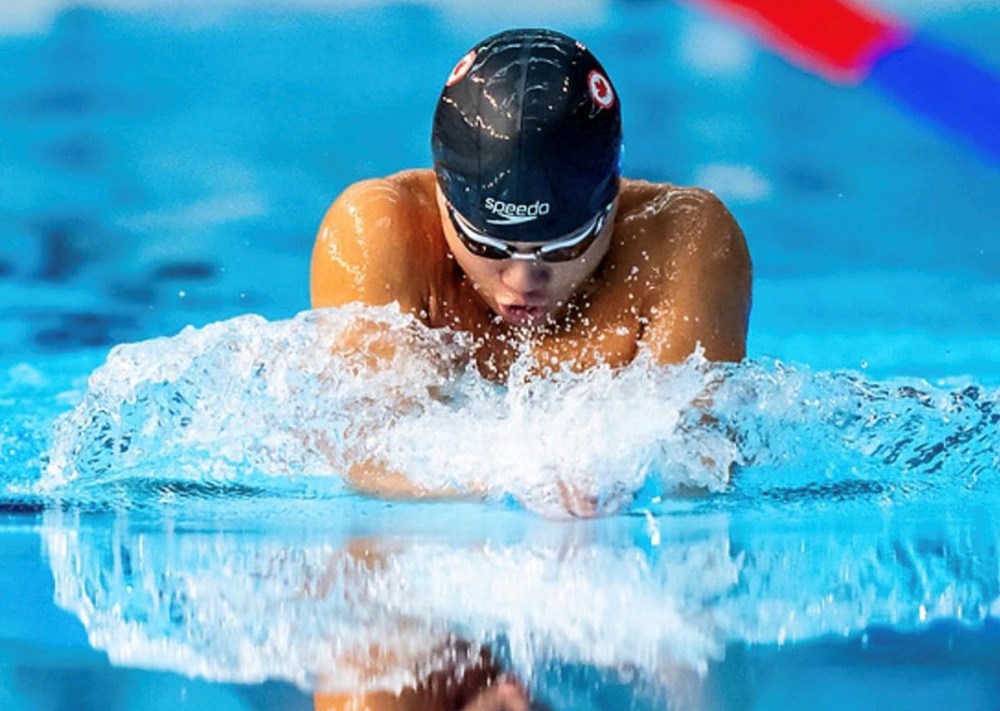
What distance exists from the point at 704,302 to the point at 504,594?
0.73 metres

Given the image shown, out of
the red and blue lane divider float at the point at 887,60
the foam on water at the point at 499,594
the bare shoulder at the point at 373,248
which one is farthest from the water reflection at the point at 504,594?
the red and blue lane divider float at the point at 887,60

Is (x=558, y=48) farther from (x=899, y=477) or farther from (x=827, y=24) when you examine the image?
(x=827, y=24)

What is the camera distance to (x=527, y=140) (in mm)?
1901

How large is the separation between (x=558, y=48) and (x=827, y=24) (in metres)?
2.49

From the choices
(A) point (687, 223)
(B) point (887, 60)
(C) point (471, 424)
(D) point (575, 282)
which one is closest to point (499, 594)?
(C) point (471, 424)

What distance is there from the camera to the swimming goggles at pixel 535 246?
1981 millimetres

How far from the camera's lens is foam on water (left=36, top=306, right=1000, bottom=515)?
1.97 meters

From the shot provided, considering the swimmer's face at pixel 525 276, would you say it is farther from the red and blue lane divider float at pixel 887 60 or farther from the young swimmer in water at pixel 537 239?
the red and blue lane divider float at pixel 887 60

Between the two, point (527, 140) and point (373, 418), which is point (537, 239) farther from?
point (373, 418)

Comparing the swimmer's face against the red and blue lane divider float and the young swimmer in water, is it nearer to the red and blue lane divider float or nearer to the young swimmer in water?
the young swimmer in water

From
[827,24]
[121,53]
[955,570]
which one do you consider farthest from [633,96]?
[955,570]

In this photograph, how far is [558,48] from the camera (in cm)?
199

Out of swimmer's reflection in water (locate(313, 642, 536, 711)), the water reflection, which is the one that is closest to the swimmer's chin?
the water reflection

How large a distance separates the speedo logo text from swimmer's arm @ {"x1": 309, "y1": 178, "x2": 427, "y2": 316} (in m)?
0.22
